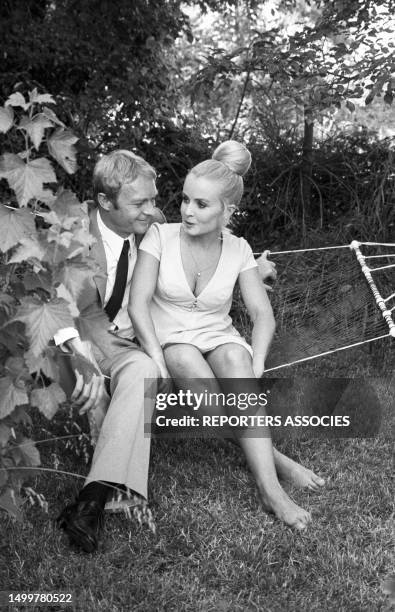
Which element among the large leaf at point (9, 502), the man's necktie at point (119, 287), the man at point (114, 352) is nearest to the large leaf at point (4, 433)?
the large leaf at point (9, 502)

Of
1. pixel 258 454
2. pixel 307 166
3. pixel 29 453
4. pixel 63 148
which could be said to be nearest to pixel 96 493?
pixel 258 454

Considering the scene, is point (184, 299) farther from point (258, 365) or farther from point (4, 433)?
point (4, 433)

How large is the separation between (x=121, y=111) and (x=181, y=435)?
10.1 feet

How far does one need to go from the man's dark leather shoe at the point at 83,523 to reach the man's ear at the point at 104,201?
0.96 m

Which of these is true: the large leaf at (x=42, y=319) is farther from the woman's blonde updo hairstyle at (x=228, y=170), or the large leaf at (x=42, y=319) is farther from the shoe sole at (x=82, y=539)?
the woman's blonde updo hairstyle at (x=228, y=170)

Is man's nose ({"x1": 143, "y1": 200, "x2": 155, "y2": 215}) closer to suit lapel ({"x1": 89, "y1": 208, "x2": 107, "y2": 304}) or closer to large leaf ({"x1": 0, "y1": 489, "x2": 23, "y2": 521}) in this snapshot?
suit lapel ({"x1": 89, "y1": 208, "x2": 107, "y2": 304})

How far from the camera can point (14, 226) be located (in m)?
1.42

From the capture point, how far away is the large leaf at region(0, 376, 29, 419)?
4.76ft

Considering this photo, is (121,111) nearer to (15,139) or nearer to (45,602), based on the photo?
(15,139)

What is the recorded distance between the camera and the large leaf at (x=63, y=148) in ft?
4.79

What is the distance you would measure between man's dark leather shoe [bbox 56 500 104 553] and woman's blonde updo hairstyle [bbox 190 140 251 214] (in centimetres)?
105

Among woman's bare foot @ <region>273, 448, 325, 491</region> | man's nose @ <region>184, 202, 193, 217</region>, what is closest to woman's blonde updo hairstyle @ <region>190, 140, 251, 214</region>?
man's nose @ <region>184, 202, 193, 217</region>

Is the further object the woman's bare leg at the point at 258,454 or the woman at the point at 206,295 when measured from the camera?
the woman at the point at 206,295

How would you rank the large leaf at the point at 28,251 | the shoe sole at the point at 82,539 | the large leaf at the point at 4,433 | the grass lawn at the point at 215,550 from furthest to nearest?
the shoe sole at the point at 82,539, the grass lawn at the point at 215,550, the large leaf at the point at 4,433, the large leaf at the point at 28,251
